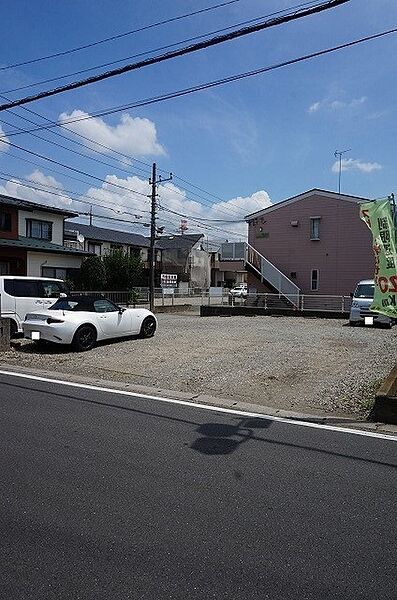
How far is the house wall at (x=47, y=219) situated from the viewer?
3028cm

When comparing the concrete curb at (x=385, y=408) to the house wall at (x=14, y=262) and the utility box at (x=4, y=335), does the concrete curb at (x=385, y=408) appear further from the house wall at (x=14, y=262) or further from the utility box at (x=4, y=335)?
the house wall at (x=14, y=262)

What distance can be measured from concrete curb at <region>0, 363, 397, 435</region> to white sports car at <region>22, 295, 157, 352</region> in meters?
1.59

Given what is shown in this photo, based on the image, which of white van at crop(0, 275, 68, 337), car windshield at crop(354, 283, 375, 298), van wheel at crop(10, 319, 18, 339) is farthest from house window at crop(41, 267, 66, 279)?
car windshield at crop(354, 283, 375, 298)

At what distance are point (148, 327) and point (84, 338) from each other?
2328 mm

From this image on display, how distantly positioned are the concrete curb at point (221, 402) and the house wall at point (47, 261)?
21490mm

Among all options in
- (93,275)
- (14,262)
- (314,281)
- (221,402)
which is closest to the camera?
(221,402)

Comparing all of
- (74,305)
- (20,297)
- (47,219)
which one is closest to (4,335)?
(74,305)

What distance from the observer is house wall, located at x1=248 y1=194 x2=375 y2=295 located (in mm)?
26078

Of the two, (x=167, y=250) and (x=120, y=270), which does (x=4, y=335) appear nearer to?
(x=120, y=270)

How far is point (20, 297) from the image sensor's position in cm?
1266

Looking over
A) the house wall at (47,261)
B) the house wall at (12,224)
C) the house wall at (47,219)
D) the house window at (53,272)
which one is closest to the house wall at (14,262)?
the house wall at (47,261)

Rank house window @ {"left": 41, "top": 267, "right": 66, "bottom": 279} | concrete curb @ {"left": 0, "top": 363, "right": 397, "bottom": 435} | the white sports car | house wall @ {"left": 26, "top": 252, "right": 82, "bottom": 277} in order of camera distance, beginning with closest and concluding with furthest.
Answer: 1. concrete curb @ {"left": 0, "top": 363, "right": 397, "bottom": 435}
2. the white sports car
3. house wall @ {"left": 26, "top": 252, "right": 82, "bottom": 277}
4. house window @ {"left": 41, "top": 267, "right": 66, "bottom": 279}

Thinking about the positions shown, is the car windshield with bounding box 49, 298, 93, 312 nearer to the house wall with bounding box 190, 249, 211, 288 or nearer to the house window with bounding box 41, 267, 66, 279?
the house window with bounding box 41, 267, 66, 279

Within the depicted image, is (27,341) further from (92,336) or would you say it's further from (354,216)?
(354,216)
